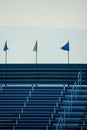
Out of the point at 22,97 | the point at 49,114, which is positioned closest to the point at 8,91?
the point at 22,97

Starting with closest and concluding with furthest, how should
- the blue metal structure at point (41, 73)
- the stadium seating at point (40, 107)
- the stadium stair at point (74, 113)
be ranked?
the stadium stair at point (74, 113), the stadium seating at point (40, 107), the blue metal structure at point (41, 73)

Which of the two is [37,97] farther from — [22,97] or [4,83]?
[4,83]

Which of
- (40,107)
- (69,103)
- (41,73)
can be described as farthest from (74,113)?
(41,73)

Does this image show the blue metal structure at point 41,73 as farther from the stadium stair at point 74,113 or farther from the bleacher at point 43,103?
the stadium stair at point 74,113

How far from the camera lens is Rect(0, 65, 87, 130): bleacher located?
2173cm

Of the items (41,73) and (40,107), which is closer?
(40,107)

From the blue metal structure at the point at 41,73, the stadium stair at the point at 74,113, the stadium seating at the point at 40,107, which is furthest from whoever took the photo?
the blue metal structure at the point at 41,73

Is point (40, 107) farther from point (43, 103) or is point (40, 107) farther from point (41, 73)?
point (41, 73)

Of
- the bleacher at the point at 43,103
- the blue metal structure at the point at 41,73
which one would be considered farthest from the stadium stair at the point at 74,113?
the blue metal structure at the point at 41,73

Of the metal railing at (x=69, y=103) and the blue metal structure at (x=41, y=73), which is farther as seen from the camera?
the blue metal structure at (x=41, y=73)

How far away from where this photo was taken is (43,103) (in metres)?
23.4

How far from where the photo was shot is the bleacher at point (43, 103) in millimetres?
21734

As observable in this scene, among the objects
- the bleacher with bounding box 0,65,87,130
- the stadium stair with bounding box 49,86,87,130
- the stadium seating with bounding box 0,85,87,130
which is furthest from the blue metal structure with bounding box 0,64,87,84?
the stadium stair with bounding box 49,86,87,130

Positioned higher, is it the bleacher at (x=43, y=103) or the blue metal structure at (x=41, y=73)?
the blue metal structure at (x=41, y=73)
